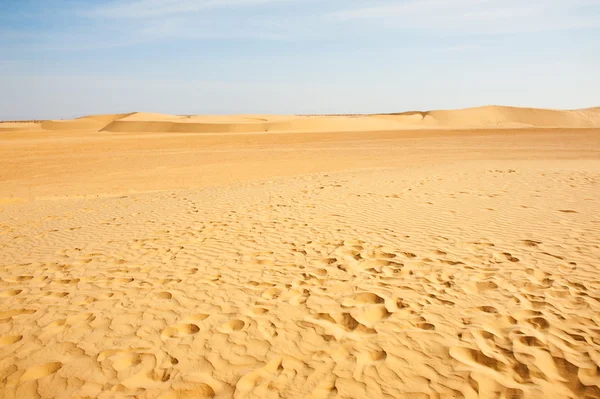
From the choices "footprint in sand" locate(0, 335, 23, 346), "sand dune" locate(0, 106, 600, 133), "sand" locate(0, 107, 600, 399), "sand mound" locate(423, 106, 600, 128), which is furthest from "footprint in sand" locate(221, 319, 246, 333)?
"sand mound" locate(423, 106, 600, 128)

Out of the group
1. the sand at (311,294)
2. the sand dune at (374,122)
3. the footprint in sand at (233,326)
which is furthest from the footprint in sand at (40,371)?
the sand dune at (374,122)

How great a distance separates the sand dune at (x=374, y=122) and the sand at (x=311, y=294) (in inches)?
Answer: 1411

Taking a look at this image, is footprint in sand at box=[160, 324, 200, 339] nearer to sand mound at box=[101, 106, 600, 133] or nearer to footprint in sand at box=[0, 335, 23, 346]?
footprint in sand at box=[0, 335, 23, 346]

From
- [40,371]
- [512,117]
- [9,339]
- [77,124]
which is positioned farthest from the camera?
[77,124]

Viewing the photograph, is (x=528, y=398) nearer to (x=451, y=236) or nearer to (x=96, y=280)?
(x=451, y=236)

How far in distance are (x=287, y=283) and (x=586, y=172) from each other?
11.0 m

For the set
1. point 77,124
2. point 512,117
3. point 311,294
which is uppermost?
point 512,117

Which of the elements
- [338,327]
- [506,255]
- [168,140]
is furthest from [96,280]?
[168,140]

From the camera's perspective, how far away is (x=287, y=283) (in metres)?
4.56

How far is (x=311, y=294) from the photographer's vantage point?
426cm

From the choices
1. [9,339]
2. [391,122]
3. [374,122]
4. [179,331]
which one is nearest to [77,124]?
[374,122]

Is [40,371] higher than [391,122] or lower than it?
lower

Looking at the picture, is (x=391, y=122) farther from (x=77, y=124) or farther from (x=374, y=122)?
(x=77, y=124)

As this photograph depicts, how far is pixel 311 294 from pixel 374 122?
5179 centimetres
